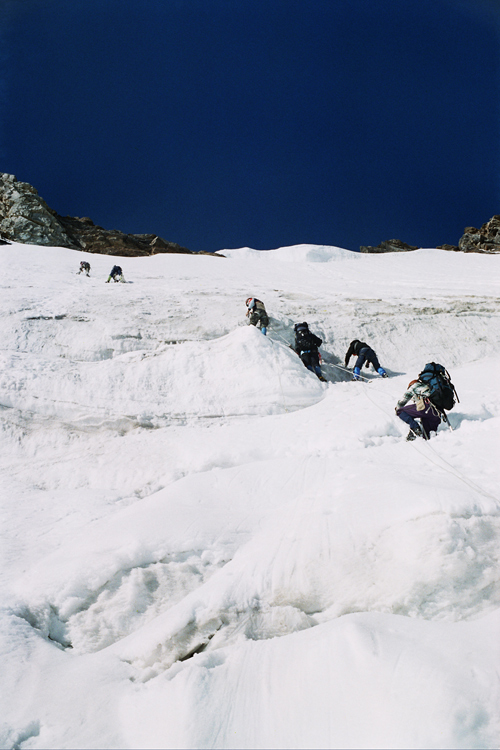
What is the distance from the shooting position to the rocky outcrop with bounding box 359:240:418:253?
175 feet

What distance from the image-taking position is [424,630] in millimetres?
2436

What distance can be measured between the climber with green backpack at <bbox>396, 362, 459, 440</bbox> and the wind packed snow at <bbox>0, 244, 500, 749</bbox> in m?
0.25

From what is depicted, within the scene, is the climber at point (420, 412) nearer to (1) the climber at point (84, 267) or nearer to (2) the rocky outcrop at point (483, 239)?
(1) the climber at point (84, 267)

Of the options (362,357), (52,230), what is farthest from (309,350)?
(52,230)

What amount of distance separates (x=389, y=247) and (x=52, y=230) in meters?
41.4

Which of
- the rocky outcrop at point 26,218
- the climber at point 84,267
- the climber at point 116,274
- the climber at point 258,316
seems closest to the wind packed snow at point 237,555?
the climber at point 258,316

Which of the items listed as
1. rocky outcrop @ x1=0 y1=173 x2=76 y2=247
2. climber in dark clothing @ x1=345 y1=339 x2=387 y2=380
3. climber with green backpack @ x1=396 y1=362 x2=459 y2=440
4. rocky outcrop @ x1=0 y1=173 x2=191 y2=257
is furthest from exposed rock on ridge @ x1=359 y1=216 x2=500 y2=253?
climber with green backpack @ x1=396 y1=362 x2=459 y2=440

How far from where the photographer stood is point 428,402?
5.64 m

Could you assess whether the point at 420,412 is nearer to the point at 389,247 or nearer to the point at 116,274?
the point at 116,274

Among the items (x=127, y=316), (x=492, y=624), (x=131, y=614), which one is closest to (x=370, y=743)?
(x=492, y=624)

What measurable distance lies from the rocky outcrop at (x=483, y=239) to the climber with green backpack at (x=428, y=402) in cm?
5213

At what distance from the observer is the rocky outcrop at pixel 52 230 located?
4457 cm

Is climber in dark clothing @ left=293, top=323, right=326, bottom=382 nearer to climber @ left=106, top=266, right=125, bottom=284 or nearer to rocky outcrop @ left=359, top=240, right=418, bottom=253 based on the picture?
climber @ left=106, top=266, right=125, bottom=284

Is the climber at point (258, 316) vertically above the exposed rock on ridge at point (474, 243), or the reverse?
the exposed rock on ridge at point (474, 243)
